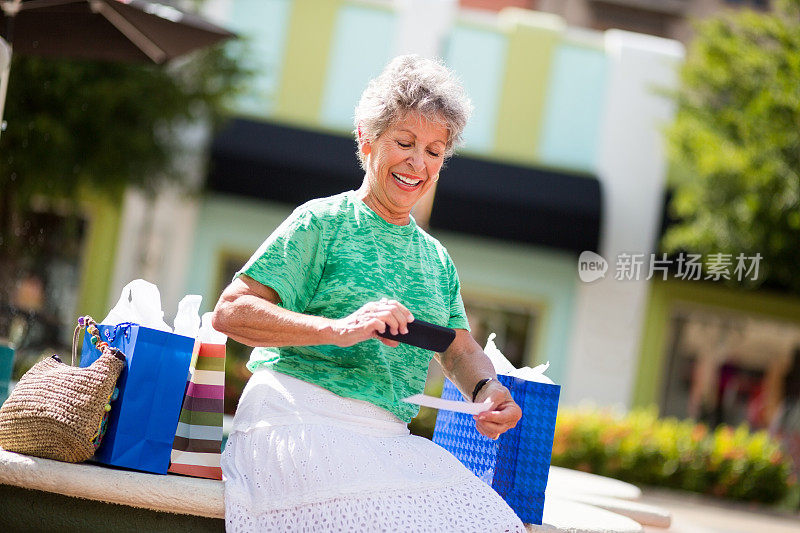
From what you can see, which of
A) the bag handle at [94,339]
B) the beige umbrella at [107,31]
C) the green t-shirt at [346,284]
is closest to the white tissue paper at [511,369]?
the green t-shirt at [346,284]

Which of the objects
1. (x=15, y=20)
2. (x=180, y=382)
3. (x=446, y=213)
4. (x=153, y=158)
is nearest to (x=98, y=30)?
(x=15, y=20)

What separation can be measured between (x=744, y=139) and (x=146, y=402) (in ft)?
32.6

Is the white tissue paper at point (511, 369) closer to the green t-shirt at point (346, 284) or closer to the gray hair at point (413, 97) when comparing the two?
the green t-shirt at point (346, 284)

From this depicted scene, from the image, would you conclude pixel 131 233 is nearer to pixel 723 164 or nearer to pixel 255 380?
pixel 723 164

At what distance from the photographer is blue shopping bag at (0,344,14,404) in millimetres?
3670

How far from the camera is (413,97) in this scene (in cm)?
269

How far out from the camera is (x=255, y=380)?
2.62 metres

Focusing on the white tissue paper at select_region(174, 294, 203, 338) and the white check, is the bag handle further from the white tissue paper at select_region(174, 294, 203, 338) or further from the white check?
the white check

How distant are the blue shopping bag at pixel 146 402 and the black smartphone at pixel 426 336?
63 centimetres

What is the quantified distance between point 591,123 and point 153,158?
6.33 metres

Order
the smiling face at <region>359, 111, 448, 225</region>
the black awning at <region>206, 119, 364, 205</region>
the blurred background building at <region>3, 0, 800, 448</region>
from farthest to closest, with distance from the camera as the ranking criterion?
the blurred background building at <region>3, 0, 800, 448</region> → the black awning at <region>206, 119, 364, 205</region> → the smiling face at <region>359, 111, 448, 225</region>

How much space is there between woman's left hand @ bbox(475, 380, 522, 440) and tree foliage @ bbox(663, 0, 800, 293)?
8331mm

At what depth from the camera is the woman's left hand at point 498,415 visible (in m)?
2.62

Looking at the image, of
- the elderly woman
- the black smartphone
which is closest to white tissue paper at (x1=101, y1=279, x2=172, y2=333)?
the elderly woman
